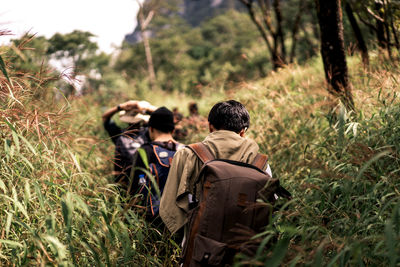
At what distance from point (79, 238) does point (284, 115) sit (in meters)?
3.48

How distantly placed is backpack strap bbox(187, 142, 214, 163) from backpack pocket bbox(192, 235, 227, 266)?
49cm

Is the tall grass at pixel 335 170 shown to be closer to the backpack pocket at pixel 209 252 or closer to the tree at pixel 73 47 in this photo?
the backpack pocket at pixel 209 252

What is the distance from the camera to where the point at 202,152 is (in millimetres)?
2223

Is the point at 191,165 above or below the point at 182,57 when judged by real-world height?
below

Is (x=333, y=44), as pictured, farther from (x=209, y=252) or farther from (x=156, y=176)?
(x=209, y=252)

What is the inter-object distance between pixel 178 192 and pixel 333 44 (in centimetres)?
340

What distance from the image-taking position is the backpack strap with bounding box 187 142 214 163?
2191 mm

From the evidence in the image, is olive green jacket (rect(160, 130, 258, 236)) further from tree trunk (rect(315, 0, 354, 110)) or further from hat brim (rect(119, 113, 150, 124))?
tree trunk (rect(315, 0, 354, 110))

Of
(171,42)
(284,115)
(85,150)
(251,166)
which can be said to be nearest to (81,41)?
(85,150)

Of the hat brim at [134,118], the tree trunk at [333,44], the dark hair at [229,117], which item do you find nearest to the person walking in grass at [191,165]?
the dark hair at [229,117]

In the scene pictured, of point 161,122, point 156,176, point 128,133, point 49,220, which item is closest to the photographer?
point 49,220

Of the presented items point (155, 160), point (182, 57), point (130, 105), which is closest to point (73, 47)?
point (130, 105)

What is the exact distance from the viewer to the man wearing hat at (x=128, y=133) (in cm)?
389

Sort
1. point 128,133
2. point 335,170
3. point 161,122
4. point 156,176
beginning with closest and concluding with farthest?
point 156,176 < point 335,170 < point 161,122 < point 128,133
